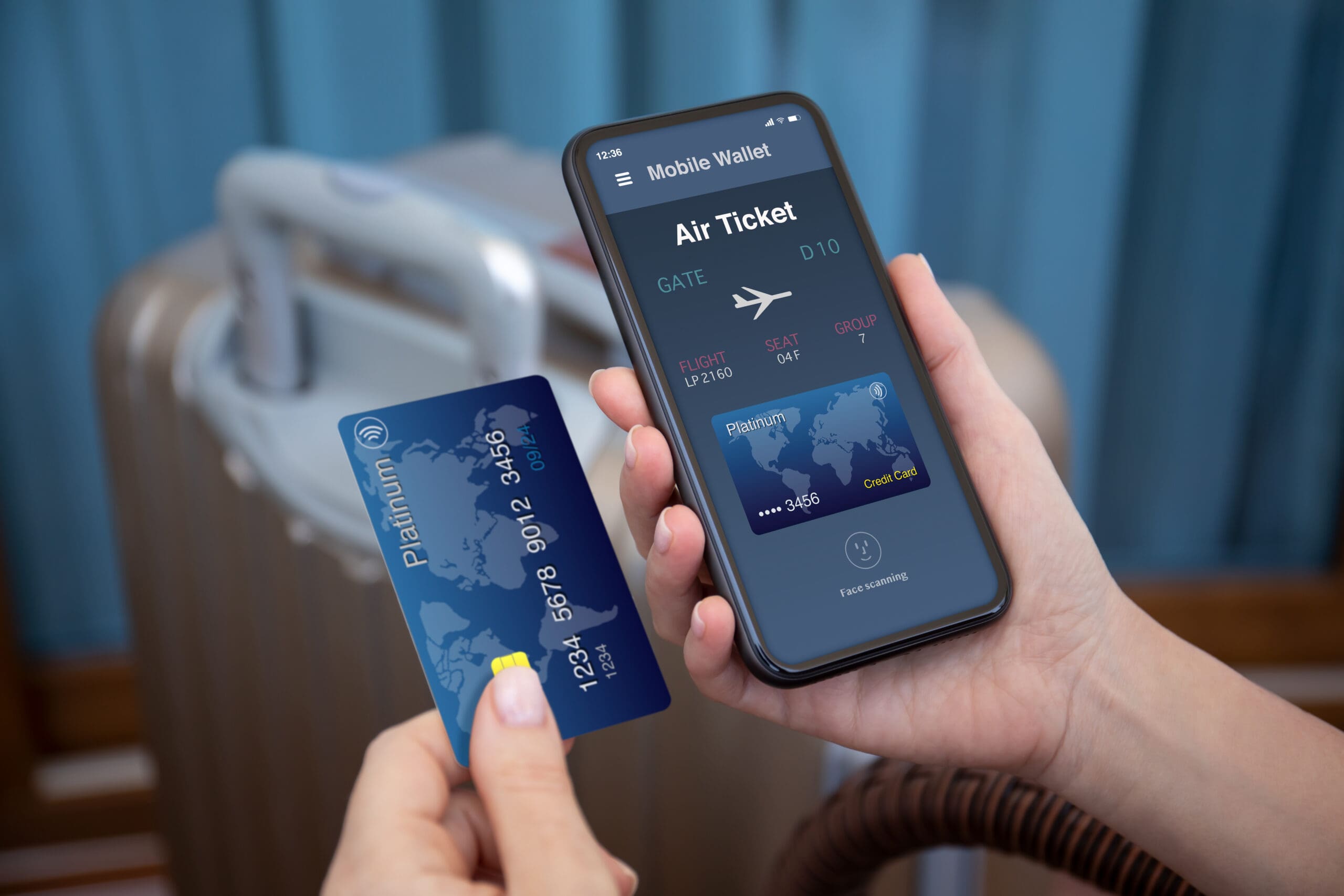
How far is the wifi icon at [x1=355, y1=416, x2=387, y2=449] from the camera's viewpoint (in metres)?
0.42

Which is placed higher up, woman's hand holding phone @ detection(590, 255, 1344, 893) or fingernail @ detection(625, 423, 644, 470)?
fingernail @ detection(625, 423, 644, 470)

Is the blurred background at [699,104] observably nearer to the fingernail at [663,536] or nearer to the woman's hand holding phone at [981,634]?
the woman's hand holding phone at [981,634]

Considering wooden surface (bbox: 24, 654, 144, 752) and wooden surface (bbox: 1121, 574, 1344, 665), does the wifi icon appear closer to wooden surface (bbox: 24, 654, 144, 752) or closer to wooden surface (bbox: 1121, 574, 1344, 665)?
wooden surface (bbox: 24, 654, 144, 752)

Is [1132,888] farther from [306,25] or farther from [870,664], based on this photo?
[306,25]

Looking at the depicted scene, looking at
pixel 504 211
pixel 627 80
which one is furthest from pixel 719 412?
pixel 627 80

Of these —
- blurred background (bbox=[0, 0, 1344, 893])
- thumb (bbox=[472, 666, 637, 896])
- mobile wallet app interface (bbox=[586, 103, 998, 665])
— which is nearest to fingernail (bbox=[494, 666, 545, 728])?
thumb (bbox=[472, 666, 637, 896])

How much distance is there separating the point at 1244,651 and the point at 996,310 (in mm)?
953

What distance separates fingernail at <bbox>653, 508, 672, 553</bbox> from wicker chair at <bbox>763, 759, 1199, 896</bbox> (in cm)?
17

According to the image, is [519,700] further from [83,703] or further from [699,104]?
[83,703]

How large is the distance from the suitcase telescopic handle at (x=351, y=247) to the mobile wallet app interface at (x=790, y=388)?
13cm

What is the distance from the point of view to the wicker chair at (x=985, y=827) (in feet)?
1.54

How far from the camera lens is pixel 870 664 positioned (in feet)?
1.52

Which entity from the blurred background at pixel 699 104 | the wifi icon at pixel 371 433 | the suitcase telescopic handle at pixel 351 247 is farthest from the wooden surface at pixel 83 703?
the wifi icon at pixel 371 433

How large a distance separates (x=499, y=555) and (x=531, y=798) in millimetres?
102
